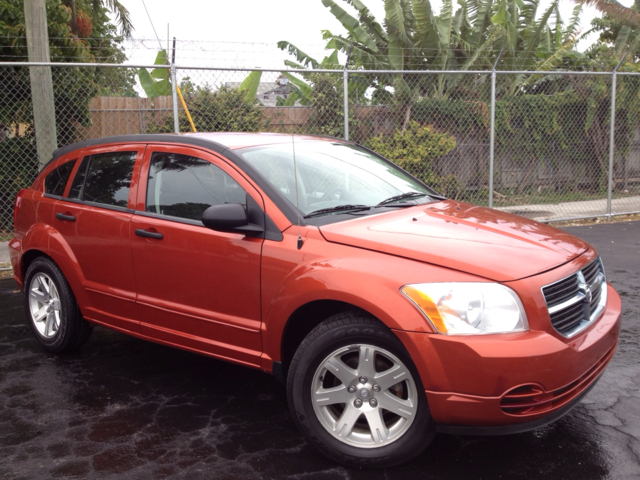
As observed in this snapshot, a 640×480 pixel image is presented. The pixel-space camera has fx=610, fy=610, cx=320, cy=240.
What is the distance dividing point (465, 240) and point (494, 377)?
78 centimetres

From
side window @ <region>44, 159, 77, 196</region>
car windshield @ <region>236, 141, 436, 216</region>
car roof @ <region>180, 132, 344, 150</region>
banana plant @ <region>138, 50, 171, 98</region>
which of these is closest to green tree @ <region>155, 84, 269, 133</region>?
banana plant @ <region>138, 50, 171, 98</region>

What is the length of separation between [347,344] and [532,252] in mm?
1064

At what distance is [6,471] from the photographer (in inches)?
124

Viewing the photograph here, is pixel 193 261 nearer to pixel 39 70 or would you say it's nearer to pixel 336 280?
pixel 336 280

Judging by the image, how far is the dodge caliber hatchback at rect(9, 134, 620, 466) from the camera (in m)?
2.80

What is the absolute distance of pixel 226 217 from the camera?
3373 millimetres

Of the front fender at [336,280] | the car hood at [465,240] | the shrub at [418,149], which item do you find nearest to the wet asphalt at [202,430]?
the front fender at [336,280]

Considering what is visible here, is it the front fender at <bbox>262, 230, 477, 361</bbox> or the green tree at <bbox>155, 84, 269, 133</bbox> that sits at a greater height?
the green tree at <bbox>155, 84, 269, 133</bbox>

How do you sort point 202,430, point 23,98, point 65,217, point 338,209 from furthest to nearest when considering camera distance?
point 23,98
point 65,217
point 338,209
point 202,430

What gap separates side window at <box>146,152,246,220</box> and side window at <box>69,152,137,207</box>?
268 mm

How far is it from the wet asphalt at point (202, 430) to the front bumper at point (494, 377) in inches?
15.5

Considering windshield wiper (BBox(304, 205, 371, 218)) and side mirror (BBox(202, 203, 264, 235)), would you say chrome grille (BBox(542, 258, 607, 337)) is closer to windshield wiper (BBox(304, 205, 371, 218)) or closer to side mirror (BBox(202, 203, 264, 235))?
windshield wiper (BBox(304, 205, 371, 218))

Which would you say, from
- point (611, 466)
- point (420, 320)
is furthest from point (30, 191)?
point (611, 466)

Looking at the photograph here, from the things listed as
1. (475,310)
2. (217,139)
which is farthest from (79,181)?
(475,310)
